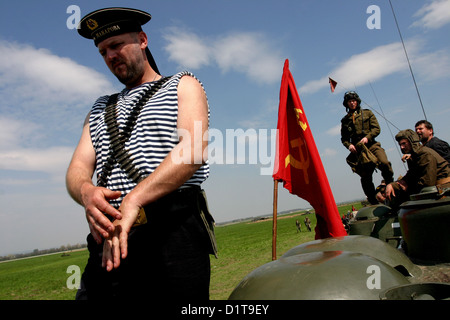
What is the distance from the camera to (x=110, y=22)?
203 cm

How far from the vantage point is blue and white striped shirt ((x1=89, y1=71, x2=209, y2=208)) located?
1867 mm

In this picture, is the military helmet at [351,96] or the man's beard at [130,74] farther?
the military helmet at [351,96]

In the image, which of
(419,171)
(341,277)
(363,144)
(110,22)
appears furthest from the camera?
(363,144)

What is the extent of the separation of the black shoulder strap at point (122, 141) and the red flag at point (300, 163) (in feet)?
14.1

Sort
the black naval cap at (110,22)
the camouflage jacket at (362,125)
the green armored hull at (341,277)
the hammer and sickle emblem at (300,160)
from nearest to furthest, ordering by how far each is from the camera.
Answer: the green armored hull at (341,277) < the black naval cap at (110,22) < the hammer and sickle emblem at (300,160) < the camouflage jacket at (362,125)

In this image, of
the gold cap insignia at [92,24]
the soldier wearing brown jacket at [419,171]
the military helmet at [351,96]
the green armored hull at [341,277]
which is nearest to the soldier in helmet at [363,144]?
the military helmet at [351,96]

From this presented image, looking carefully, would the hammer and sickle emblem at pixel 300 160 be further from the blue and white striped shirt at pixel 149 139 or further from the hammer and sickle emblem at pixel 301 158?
the blue and white striped shirt at pixel 149 139

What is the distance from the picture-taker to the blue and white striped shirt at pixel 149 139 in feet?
6.13

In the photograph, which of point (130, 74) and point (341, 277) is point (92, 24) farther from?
point (341, 277)

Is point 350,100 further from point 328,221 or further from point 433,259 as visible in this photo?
point 433,259

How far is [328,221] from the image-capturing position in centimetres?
554

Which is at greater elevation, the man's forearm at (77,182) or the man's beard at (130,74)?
the man's beard at (130,74)

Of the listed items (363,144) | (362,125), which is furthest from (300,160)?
(362,125)

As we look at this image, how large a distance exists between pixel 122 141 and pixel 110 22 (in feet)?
2.32
